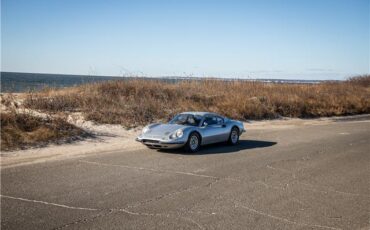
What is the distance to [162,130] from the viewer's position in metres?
12.1

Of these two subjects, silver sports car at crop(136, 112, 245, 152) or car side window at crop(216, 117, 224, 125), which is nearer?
silver sports car at crop(136, 112, 245, 152)

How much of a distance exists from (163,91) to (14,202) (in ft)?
57.9

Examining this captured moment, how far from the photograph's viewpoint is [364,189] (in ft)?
27.0

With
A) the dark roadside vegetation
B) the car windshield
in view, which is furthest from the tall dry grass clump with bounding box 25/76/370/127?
the car windshield

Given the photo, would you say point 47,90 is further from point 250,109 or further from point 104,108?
point 250,109

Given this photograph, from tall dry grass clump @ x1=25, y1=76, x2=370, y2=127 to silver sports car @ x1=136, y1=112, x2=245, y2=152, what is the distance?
16.2 ft

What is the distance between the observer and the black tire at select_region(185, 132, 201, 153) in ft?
39.1

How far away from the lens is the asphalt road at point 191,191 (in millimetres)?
6066

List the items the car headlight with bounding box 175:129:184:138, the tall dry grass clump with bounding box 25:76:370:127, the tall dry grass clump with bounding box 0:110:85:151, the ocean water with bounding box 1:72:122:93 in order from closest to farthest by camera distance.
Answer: the car headlight with bounding box 175:129:184:138
the tall dry grass clump with bounding box 0:110:85:151
the tall dry grass clump with bounding box 25:76:370:127
the ocean water with bounding box 1:72:122:93

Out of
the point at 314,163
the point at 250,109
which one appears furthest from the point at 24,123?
the point at 250,109

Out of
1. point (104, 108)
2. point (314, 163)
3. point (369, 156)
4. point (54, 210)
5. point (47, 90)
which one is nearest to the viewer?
point (54, 210)

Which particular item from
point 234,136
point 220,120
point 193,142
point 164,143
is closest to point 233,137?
point 234,136

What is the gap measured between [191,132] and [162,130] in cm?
88

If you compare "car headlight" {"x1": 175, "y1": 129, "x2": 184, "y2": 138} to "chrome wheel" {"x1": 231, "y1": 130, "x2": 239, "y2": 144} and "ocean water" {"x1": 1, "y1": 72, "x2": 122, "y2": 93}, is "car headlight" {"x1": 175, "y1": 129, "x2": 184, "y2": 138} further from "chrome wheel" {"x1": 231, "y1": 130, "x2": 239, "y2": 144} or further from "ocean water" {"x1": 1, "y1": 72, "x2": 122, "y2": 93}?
"ocean water" {"x1": 1, "y1": 72, "x2": 122, "y2": 93}
